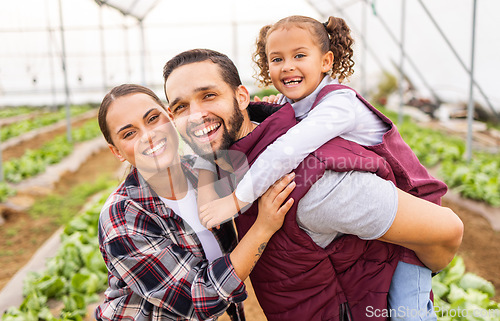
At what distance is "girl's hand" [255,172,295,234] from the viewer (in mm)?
1242

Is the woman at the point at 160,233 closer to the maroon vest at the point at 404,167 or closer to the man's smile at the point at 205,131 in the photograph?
the man's smile at the point at 205,131

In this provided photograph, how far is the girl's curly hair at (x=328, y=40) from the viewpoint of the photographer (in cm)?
161

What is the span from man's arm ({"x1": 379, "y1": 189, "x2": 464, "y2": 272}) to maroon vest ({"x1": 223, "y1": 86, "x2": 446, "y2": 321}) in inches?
2.7

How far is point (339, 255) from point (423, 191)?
381mm

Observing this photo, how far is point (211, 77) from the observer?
1.44m

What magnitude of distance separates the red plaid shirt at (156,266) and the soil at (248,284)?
990 mm

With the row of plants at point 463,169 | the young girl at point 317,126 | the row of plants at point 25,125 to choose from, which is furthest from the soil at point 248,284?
the row of plants at point 25,125

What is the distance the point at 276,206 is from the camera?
1250mm

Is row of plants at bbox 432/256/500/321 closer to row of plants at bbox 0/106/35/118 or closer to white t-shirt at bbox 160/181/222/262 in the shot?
white t-shirt at bbox 160/181/222/262

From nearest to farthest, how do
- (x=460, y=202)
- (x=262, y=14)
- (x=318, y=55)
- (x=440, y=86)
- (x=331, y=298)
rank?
(x=331, y=298) → (x=318, y=55) → (x=460, y=202) → (x=440, y=86) → (x=262, y=14)

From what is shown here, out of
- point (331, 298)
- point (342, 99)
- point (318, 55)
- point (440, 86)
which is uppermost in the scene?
point (318, 55)

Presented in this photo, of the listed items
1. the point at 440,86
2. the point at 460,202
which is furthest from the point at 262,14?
the point at 460,202

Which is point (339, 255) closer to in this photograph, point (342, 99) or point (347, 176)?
point (347, 176)

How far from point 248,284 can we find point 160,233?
1.61 m
